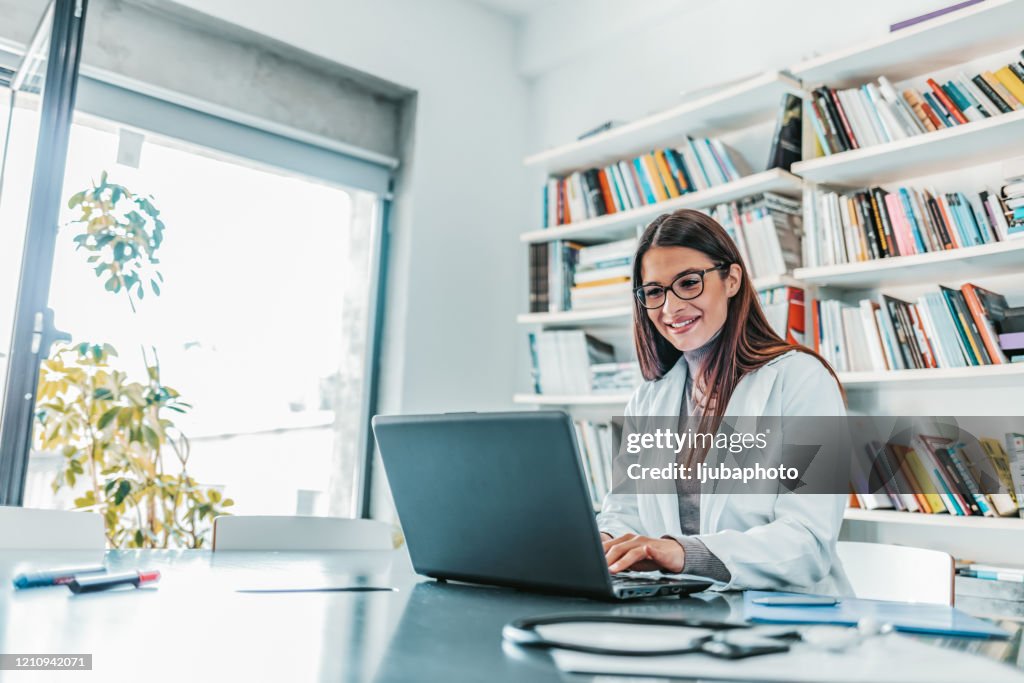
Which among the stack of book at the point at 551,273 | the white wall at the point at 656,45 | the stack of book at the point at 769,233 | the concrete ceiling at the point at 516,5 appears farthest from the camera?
the concrete ceiling at the point at 516,5

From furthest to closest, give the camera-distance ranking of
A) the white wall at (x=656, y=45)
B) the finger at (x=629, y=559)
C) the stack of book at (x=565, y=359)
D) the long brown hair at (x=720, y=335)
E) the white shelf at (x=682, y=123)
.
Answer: the stack of book at (x=565, y=359)
the white wall at (x=656, y=45)
the white shelf at (x=682, y=123)
the long brown hair at (x=720, y=335)
the finger at (x=629, y=559)

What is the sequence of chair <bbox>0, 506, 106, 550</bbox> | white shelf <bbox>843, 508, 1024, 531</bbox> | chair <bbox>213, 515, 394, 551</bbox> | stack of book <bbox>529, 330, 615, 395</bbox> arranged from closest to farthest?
chair <bbox>0, 506, 106, 550</bbox>
chair <bbox>213, 515, 394, 551</bbox>
white shelf <bbox>843, 508, 1024, 531</bbox>
stack of book <bbox>529, 330, 615, 395</bbox>

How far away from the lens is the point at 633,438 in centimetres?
179

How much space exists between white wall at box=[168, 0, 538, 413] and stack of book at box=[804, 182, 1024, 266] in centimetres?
146

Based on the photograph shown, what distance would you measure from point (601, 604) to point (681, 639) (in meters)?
0.26

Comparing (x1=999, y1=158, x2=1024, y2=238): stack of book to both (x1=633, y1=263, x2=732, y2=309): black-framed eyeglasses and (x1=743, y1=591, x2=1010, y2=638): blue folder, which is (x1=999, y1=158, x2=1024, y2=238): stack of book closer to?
(x1=633, y1=263, x2=732, y2=309): black-framed eyeglasses

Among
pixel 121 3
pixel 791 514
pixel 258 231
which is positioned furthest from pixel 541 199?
pixel 791 514

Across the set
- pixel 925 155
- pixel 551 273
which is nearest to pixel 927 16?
pixel 925 155

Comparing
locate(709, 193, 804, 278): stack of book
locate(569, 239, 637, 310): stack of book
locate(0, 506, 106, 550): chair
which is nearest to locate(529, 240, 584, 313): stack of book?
locate(569, 239, 637, 310): stack of book

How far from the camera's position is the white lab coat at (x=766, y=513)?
1201mm

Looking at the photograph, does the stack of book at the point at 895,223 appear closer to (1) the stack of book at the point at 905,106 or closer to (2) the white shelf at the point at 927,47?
(1) the stack of book at the point at 905,106

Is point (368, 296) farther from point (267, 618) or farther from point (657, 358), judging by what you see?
point (267, 618)

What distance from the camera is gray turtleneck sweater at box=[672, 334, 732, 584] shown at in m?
1.14

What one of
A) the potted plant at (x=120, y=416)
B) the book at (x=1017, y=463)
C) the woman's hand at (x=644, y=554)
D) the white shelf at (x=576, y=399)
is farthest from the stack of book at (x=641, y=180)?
the woman's hand at (x=644, y=554)
